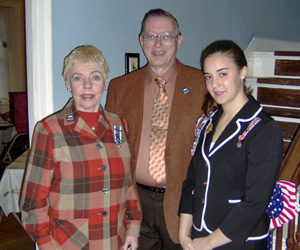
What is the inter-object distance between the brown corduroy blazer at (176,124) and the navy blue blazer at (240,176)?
0.26 m

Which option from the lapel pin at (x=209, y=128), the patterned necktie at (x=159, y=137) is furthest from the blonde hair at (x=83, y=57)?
the lapel pin at (x=209, y=128)

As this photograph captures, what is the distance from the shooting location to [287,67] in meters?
3.20

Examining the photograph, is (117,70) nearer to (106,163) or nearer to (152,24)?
(152,24)

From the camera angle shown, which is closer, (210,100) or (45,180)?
(45,180)

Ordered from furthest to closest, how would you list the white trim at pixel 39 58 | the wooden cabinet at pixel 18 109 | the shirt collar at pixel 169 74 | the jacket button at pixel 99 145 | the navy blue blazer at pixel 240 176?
1. the wooden cabinet at pixel 18 109
2. the shirt collar at pixel 169 74
3. the white trim at pixel 39 58
4. the jacket button at pixel 99 145
5. the navy blue blazer at pixel 240 176

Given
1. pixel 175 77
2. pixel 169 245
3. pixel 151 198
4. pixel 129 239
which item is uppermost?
pixel 175 77

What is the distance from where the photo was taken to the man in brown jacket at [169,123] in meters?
1.71

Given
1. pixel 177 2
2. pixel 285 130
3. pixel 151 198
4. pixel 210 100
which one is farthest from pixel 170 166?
pixel 285 130

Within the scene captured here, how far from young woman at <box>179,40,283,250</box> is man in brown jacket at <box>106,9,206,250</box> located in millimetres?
230

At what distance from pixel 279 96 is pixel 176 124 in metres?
1.78

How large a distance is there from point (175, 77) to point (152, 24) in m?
0.30

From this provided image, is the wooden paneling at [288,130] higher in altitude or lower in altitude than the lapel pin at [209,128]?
lower

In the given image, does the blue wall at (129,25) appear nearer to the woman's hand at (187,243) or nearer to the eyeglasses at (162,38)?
the eyeglasses at (162,38)

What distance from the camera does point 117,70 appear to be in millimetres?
2115
